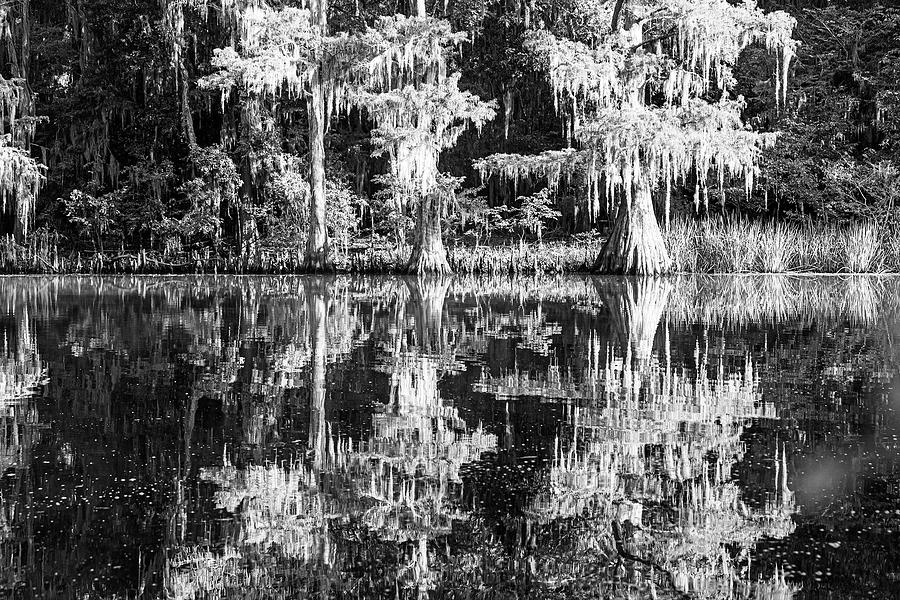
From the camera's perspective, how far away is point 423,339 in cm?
841

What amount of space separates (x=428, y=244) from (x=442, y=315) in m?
11.2

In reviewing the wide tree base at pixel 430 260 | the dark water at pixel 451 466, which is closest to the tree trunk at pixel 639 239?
the wide tree base at pixel 430 260

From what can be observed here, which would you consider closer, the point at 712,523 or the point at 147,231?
the point at 712,523

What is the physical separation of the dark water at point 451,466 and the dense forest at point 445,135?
40.8 ft

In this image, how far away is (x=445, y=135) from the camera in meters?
22.2

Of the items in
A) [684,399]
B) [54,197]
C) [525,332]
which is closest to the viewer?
[684,399]

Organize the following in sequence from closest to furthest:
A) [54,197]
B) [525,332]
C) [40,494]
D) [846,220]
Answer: [40,494] → [525,332] → [846,220] → [54,197]

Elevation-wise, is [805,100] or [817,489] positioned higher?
[805,100]

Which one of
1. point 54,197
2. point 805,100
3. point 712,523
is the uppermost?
point 805,100

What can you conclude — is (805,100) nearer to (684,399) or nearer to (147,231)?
(147,231)

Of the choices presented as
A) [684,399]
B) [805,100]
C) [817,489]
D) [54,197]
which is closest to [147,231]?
[54,197]

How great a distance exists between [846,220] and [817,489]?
2271 centimetres

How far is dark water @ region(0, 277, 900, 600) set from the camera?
2.77 m

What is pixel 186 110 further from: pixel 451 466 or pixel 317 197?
pixel 451 466
